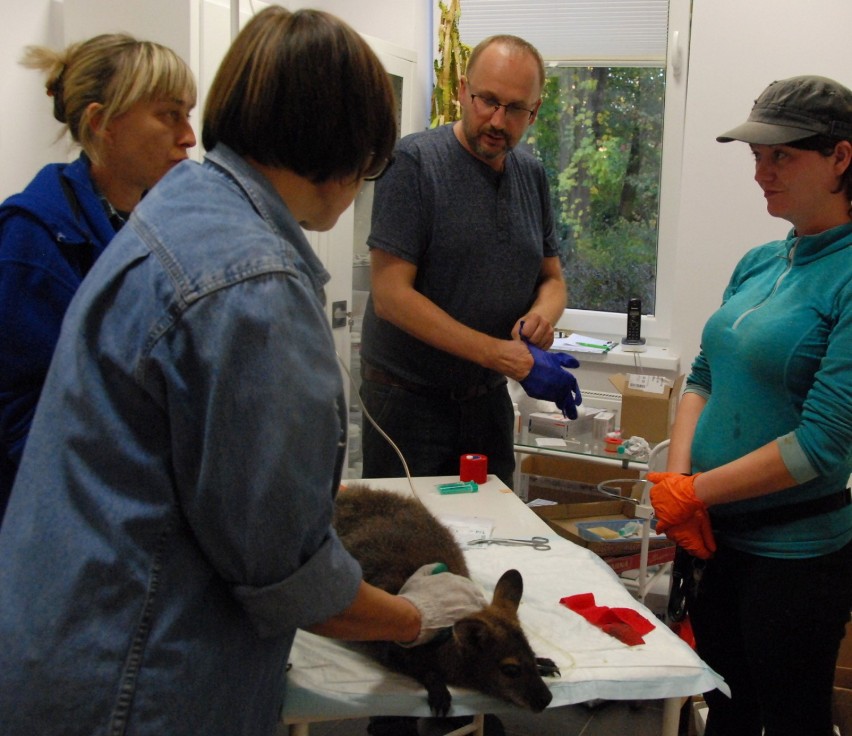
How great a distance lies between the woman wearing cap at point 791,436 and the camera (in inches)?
61.0

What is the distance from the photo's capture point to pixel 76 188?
4.87 ft

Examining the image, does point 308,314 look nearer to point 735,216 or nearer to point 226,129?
point 226,129

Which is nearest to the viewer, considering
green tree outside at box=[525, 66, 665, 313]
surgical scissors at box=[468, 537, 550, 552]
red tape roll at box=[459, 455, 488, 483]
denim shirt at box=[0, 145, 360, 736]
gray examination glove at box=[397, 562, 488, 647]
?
denim shirt at box=[0, 145, 360, 736]

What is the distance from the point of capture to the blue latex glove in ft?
6.97

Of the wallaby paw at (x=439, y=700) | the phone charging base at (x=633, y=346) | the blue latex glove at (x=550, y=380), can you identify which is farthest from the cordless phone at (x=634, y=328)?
the wallaby paw at (x=439, y=700)

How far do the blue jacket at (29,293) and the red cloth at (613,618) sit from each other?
1.06 meters

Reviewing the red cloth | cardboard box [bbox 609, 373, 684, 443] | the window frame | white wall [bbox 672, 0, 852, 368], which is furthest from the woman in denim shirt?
the window frame

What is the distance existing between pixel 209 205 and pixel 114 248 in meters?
0.11

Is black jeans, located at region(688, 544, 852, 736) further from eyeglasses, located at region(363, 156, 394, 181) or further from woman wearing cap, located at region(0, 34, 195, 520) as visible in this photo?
woman wearing cap, located at region(0, 34, 195, 520)

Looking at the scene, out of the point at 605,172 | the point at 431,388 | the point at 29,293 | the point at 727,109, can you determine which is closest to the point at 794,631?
the point at 431,388

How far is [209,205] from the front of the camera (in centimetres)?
82

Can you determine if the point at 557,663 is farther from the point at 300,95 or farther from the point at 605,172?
the point at 605,172

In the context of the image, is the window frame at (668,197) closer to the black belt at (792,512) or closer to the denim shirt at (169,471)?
the black belt at (792,512)

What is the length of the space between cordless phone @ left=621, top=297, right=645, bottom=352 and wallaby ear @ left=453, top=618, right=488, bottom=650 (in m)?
2.64
